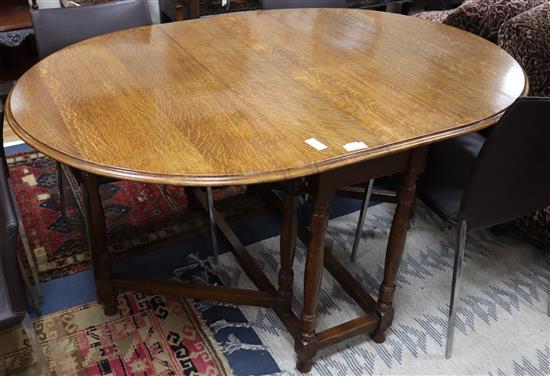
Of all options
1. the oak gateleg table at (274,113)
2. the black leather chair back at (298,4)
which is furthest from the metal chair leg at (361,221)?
→ the black leather chair back at (298,4)

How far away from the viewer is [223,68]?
5.06 ft

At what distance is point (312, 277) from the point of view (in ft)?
4.62

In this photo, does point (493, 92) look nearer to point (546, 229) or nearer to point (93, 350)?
point (546, 229)

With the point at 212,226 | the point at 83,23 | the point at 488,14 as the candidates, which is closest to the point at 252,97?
the point at 212,226

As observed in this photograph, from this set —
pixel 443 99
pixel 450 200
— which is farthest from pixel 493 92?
pixel 450 200

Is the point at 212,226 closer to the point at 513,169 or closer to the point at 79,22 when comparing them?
the point at 79,22

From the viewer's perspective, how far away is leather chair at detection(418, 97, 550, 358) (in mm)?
1234

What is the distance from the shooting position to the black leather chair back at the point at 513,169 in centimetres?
122

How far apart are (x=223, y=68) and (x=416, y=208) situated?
3.58ft

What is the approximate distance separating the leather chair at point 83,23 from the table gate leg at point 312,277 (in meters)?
0.53

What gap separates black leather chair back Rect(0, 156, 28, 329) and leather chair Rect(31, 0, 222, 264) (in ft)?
2.56

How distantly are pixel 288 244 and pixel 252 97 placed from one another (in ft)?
1.40

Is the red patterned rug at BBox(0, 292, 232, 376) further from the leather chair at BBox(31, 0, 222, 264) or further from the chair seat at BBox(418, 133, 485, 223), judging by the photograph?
the chair seat at BBox(418, 133, 485, 223)

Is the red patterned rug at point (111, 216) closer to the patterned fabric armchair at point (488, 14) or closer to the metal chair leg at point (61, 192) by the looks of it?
the metal chair leg at point (61, 192)
